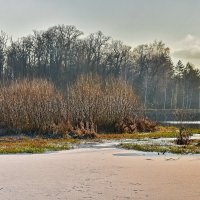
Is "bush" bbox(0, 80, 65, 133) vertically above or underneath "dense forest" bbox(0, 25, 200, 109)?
underneath

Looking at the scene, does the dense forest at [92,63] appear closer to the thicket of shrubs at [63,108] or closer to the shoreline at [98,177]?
the thicket of shrubs at [63,108]

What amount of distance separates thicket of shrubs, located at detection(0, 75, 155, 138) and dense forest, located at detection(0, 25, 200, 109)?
38475 millimetres

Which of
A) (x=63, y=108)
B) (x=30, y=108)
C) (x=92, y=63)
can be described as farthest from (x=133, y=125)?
(x=92, y=63)

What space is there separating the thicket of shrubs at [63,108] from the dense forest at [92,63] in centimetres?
3847

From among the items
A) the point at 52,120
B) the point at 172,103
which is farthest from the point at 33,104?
the point at 172,103

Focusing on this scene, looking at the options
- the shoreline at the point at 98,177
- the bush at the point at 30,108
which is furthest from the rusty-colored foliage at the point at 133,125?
the shoreline at the point at 98,177

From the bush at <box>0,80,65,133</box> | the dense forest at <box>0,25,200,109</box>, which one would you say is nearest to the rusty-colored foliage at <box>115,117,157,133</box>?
the bush at <box>0,80,65,133</box>

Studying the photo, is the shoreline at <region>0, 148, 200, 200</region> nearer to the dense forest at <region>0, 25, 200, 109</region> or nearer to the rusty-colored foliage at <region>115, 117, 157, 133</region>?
the rusty-colored foliage at <region>115, 117, 157, 133</region>

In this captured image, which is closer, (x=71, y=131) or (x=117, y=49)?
(x=71, y=131)

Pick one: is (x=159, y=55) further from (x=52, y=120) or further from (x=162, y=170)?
(x=162, y=170)

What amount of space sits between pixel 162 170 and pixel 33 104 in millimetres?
15179

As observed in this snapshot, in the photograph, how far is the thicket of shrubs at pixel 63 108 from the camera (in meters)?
25.2

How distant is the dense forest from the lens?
72375 millimetres

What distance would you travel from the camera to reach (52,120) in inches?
1004
